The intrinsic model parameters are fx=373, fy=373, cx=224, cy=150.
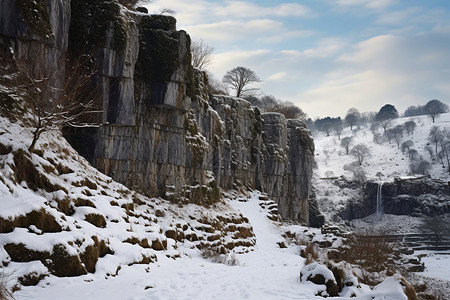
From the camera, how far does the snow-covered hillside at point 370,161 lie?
68688mm

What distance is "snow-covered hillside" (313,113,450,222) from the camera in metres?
68.7

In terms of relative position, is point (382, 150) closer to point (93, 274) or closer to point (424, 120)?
point (424, 120)

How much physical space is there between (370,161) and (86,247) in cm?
10115

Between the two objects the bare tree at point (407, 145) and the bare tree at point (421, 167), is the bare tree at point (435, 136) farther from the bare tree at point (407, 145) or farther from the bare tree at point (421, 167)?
the bare tree at point (421, 167)

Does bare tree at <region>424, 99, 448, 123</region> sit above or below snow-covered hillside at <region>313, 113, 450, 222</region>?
above

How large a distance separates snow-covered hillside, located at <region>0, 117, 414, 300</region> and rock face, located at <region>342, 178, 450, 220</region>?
55.6 meters

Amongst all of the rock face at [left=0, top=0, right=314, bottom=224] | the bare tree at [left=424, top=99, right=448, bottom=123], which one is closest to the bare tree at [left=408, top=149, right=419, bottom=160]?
the bare tree at [left=424, top=99, right=448, bottom=123]

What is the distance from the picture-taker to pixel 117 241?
1060 cm

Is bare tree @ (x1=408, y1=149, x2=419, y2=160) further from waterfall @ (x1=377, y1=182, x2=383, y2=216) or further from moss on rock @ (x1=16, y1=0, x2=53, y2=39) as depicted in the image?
moss on rock @ (x1=16, y1=0, x2=53, y2=39)

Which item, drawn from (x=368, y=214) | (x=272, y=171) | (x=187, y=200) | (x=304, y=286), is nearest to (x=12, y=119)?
(x=304, y=286)

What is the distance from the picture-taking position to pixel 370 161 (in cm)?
10062

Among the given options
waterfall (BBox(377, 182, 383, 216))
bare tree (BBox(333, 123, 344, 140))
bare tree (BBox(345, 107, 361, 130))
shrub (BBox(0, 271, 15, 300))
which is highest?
bare tree (BBox(345, 107, 361, 130))

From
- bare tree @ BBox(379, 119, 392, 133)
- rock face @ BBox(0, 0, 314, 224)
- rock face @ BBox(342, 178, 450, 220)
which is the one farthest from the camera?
bare tree @ BBox(379, 119, 392, 133)

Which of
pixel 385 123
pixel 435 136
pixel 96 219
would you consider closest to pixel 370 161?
pixel 435 136
